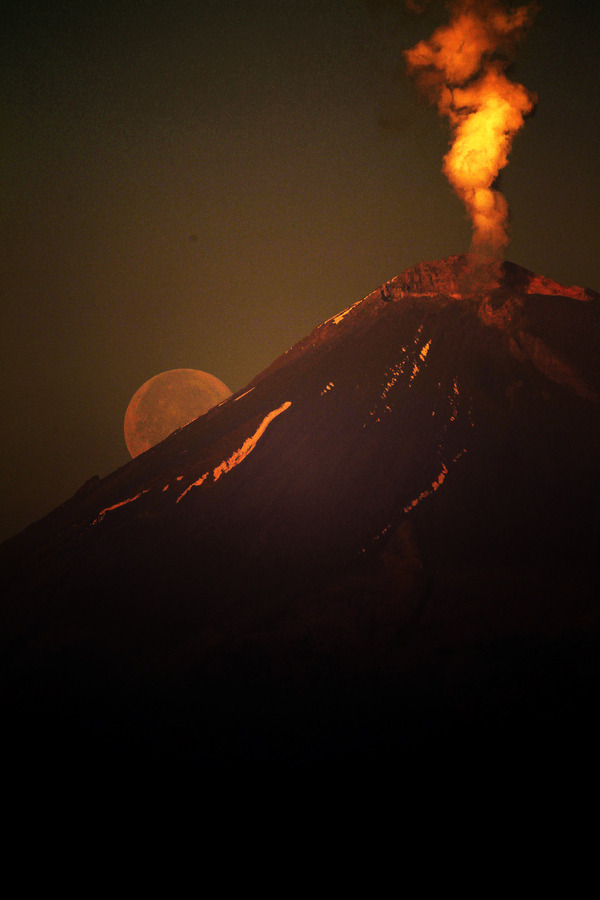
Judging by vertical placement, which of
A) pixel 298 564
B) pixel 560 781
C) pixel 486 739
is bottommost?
pixel 560 781

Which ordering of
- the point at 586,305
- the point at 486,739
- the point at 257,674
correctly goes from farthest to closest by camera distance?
the point at 586,305 < the point at 257,674 < the point at 486,739

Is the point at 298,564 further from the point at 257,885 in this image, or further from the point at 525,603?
the point at 257,885

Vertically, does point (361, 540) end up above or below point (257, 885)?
above

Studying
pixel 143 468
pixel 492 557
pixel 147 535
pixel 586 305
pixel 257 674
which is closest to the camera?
pixel 257 674

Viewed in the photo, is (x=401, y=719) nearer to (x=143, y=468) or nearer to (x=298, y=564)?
(x=298, y=564)

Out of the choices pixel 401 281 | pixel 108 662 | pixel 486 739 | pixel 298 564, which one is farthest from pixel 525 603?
pixel 401 281

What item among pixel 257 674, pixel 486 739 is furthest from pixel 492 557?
pixel 257 674

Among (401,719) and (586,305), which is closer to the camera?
(401,719)
